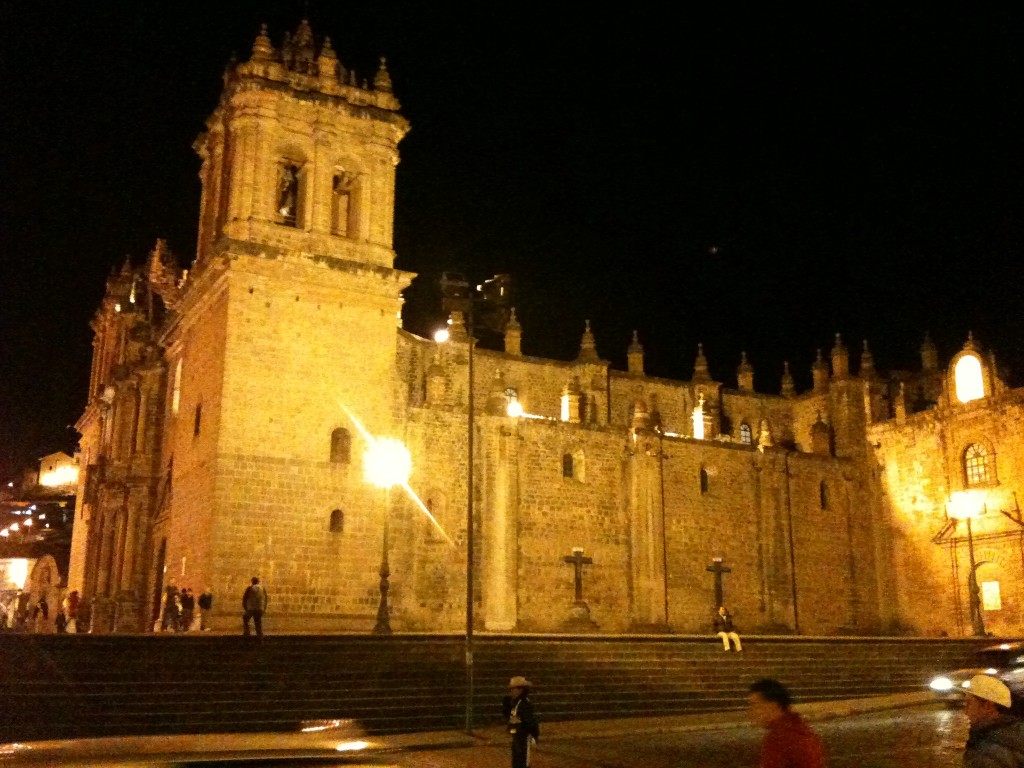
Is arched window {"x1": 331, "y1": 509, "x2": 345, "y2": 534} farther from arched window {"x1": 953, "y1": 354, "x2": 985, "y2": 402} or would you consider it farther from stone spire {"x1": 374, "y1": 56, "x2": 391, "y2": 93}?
arched window {"x1": 953, "y1": 354, "x2": 985, "y2": 402}

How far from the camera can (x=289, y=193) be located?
28.9m

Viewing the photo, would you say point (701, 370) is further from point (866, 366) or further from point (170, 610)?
point (170, 610)

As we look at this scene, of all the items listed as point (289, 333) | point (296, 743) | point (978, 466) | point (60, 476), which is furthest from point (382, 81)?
point (60, 476)

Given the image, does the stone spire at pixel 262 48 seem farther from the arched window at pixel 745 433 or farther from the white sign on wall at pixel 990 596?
the white sign on wall at pixel 990 596

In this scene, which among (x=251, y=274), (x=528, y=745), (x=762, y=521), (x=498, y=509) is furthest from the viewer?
(x=762, y=521)

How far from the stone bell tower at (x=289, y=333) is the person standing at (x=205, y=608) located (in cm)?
52

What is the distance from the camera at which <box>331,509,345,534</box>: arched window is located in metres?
26.0

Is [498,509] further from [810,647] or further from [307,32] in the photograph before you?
[307,32]

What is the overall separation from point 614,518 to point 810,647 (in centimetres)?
996

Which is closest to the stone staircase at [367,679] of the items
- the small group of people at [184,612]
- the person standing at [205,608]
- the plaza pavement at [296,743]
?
the plaza pavement at [296,743]

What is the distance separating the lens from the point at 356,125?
2862 centimetres

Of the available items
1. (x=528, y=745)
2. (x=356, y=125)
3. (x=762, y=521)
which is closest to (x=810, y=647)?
(x=762, y=521)

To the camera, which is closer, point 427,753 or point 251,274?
point 427,753

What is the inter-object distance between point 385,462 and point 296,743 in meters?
11.4
